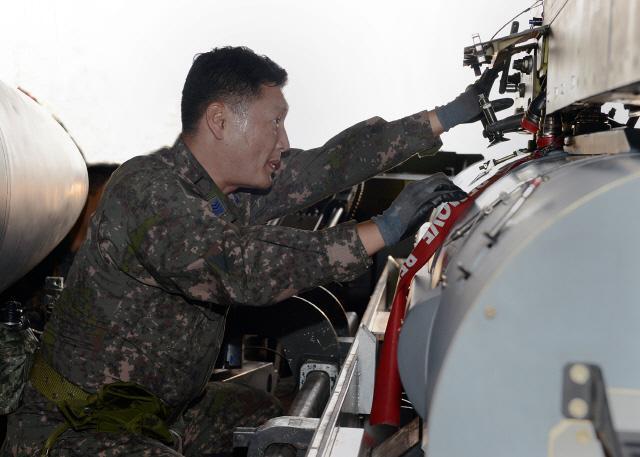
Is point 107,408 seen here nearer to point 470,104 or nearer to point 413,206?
point 413,206

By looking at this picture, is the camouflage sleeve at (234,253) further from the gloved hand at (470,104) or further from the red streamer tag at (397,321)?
the gloved hand at (470,104)

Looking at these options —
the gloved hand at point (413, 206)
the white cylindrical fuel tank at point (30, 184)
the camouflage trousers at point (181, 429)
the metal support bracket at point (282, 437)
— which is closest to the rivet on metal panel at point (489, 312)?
the gloved hand at point (413, 206)

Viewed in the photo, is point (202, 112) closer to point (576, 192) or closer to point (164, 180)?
point (164, 180)

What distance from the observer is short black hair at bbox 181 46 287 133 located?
1.87 metres

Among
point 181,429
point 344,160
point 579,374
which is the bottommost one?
point 181,429

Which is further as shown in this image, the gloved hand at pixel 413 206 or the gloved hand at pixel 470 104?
the gloved hand at pixel 470 104

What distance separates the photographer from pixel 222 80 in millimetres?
1875

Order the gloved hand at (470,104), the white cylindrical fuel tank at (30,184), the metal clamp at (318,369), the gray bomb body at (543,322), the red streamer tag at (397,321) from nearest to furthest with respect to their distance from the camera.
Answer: the gray bomb body at (543,322), the red streamer tag at (397,321), the gloved hand at (470,104), the white cylindrical fuel tank at (30,184), the metal clamp at (318,369)

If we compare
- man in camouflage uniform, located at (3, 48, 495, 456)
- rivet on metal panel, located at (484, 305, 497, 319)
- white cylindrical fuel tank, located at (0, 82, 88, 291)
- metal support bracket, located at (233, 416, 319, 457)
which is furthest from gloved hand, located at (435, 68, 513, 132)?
white cylindrical fuel tank, located at (0, 82, 88, 291)

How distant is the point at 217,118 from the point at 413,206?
23.3 inches

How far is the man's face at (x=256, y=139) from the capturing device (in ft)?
6.15

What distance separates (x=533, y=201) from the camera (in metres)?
1.05

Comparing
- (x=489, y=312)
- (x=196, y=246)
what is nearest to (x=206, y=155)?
(x=196, y=246)

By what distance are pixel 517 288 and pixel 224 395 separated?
5.02ft
